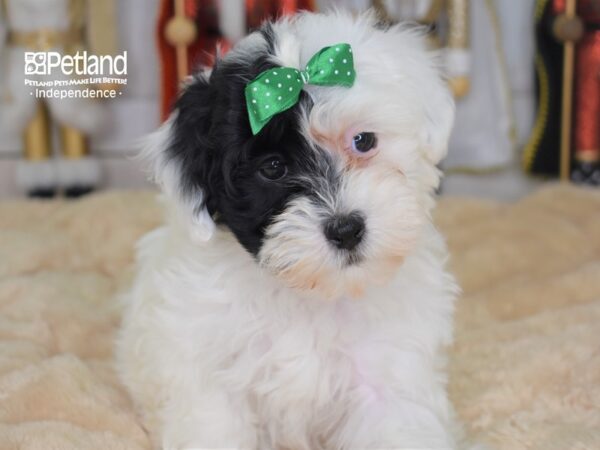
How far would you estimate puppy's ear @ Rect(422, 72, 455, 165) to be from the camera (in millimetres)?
1988

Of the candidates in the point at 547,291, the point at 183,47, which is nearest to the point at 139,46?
the point at 183,47

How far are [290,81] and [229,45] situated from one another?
2152 millimetres

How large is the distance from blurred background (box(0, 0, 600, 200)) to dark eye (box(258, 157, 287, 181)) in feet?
6.94

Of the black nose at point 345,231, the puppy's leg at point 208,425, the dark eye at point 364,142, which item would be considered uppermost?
the dark eye at point 364,142

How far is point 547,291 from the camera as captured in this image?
2.99 m

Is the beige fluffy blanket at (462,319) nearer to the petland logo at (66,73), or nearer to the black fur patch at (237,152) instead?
the petland logo at (66,73)

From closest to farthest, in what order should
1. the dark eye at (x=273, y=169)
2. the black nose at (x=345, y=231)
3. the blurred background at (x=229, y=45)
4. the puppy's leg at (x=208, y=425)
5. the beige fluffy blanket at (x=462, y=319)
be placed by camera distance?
1. the black nose at (x=345, y=231)
2. the dark eye at (x=273, y=169)
3. the puppy's leg at (x=208, y=425)
4. the beige fluffy blanket at (x=462, y=319)
5. the blurred background at (x=229, y=45)

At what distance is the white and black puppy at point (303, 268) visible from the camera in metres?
1.77

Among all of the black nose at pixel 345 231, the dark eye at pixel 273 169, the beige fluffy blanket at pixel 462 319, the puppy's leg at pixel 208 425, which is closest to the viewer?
the black nose at pixel 345 231

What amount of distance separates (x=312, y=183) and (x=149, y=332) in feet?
2.23

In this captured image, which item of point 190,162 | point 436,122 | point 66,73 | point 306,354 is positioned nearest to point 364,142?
point 436,122

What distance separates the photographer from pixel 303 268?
171cm

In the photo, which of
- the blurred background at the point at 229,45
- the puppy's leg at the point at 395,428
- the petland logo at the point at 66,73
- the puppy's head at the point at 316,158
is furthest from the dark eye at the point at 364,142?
the petland logo at the point at 66,73

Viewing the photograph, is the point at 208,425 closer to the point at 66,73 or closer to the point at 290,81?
the point at 290,81
